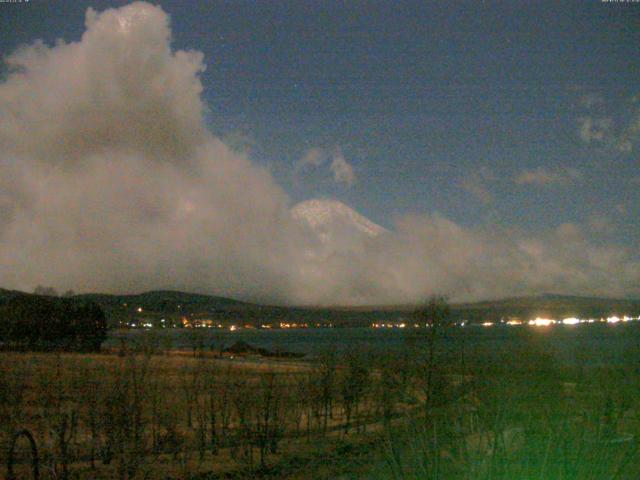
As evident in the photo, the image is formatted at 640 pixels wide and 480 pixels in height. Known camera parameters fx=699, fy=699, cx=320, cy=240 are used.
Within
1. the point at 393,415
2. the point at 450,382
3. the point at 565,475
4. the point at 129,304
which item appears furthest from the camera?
the point at 129,304

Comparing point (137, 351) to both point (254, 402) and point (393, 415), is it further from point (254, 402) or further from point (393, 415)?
point (393, 415)

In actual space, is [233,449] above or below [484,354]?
below

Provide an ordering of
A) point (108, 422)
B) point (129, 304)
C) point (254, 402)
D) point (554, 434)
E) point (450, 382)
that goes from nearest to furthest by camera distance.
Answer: point (554, 434)
point (108, 422)
point (254, 402)
point (450, 382)
point (129, 304)

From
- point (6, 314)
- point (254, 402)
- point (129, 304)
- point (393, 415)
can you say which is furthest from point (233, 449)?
point (129, 304)

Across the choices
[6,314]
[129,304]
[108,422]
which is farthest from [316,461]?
[129,304]

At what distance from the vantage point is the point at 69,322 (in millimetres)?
70000

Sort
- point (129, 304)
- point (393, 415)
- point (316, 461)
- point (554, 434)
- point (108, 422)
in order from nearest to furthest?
point (554, 434), point (108, 422), point (316, 461), point (393, 415), point (129, 304)

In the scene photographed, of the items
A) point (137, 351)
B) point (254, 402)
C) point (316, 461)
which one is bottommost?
point (316, 461)

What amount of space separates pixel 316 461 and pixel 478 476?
46.2 feet

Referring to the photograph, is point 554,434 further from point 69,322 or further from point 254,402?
point 69,322

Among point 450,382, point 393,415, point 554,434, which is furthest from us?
point 393,415

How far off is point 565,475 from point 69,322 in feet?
232

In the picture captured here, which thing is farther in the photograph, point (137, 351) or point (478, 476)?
point (137, 351)

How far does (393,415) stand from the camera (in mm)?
25219
